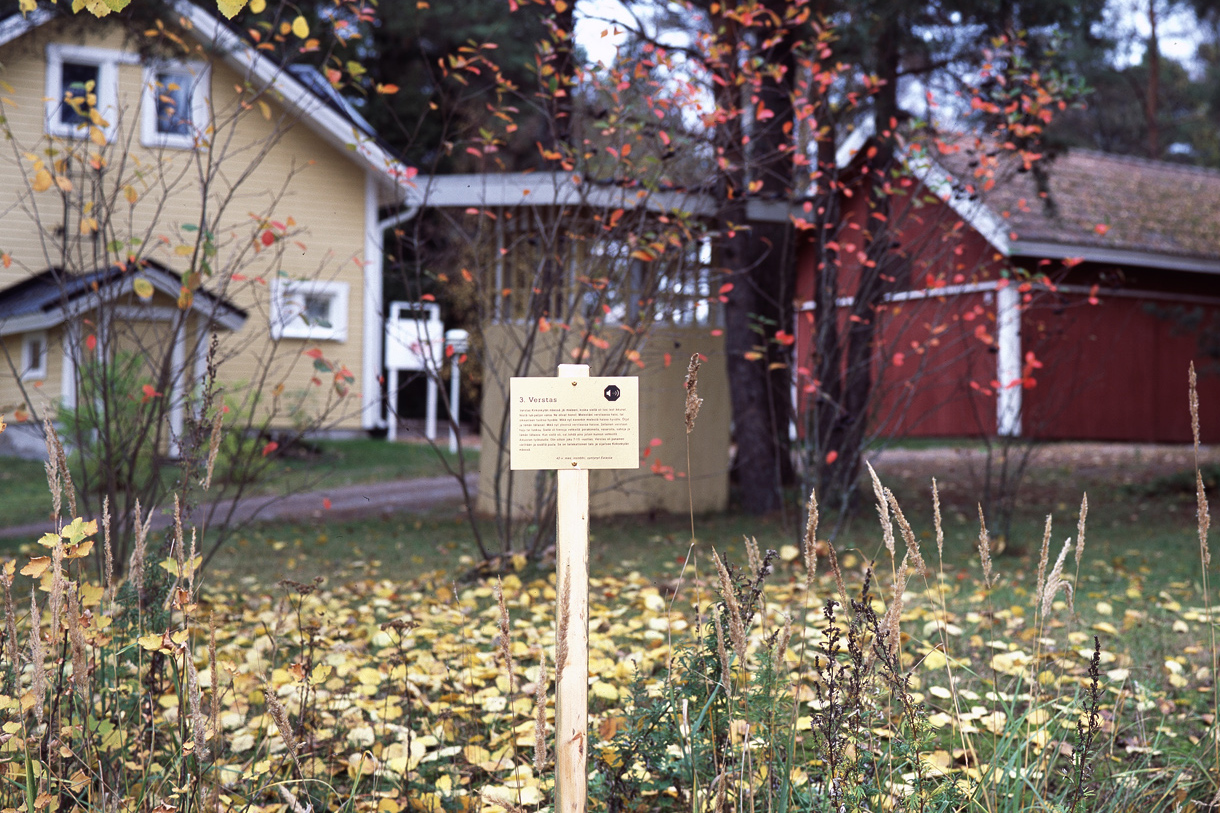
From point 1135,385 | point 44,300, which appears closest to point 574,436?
point 44,300

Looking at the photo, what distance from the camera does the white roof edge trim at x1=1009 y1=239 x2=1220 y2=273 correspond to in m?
13.5

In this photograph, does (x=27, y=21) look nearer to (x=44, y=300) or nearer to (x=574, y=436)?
(x=574, y=436)

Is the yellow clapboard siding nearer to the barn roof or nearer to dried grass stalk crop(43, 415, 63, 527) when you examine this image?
the barn roof

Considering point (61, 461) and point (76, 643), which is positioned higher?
point (61, 461)

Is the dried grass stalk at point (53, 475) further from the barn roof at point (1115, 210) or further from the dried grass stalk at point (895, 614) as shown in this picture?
the barn roof at point (1115, 210)

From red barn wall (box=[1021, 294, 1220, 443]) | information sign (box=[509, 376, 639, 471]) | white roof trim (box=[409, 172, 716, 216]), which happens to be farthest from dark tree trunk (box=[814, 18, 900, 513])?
red barn wall (box=[1021, 294, 1220, 443])

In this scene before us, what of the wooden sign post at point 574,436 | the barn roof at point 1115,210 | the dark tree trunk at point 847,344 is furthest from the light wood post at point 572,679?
the barn roof at point 1115,210

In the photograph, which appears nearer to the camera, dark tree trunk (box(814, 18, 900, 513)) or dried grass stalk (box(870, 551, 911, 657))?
dried grass stalk (box(870, 551, 911, 657))

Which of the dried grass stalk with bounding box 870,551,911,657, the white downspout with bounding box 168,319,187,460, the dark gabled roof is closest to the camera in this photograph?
the dried grass stalk with bounding box 870,551,911,657

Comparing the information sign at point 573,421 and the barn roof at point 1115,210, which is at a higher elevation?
the barn roof at point 1115,210

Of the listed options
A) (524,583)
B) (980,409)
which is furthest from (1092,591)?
(980,409)

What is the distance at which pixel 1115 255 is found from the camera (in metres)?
14.2

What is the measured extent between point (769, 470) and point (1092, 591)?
138 inches

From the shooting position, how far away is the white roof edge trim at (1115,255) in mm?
13539
